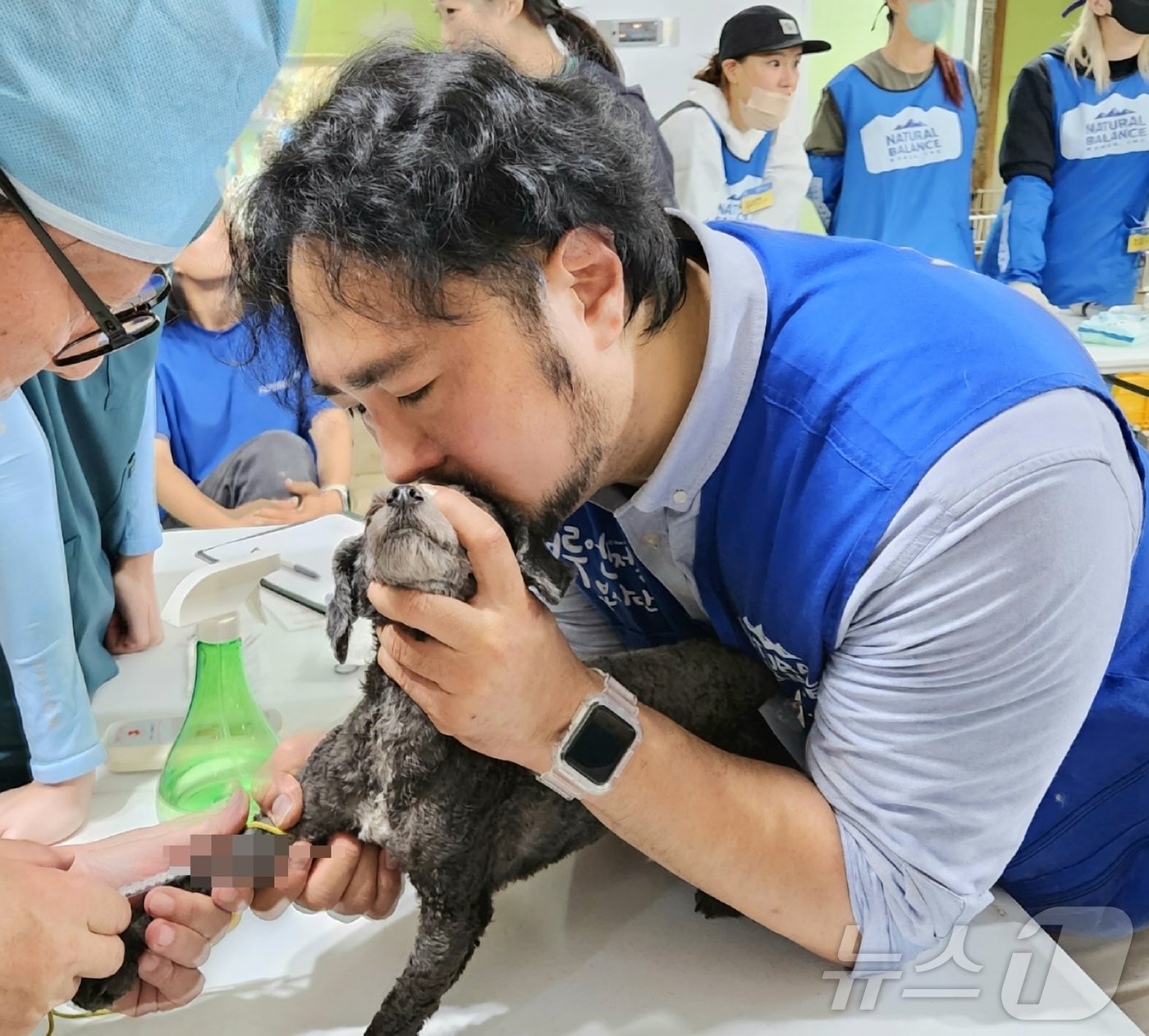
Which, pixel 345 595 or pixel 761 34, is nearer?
pixel 345 595

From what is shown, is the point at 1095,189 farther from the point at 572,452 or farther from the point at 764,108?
the point at 572,452

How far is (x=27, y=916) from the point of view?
70 centimetres

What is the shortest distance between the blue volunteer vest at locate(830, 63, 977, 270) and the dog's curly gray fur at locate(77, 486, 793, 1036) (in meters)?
3.11

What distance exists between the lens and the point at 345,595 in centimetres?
93

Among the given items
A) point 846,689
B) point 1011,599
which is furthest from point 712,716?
point 1011,599

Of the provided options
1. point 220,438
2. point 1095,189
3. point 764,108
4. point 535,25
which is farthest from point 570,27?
point 1095,189

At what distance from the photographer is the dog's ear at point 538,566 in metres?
0.84

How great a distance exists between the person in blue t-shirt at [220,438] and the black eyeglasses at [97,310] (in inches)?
53.7

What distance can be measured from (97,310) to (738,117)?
3230mm

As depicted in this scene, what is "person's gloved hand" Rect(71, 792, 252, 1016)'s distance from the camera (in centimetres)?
79

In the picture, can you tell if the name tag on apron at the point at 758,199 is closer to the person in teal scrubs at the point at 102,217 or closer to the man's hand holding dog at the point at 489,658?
the person in teal scrubs at the point at 102,217

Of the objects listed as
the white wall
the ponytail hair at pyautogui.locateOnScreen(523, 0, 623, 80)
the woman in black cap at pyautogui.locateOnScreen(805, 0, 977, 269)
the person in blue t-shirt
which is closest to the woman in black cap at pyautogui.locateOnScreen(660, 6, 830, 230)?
the woman in black cap at pyautogui.locateOnScreen(805, 0, 977, 269)

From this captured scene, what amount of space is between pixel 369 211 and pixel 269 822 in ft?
1.81

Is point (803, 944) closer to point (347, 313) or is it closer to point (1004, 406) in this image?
point (1004, 406)
